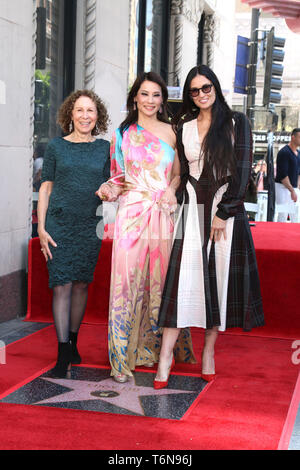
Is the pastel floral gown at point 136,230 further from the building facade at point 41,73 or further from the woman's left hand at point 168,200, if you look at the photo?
the building facade at point 41,73

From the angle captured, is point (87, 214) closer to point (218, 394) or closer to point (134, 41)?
point (218, 394)

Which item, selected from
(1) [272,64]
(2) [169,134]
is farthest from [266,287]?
(1) [272,64]

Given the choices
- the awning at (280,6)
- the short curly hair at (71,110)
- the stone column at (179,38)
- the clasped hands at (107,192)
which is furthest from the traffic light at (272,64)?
the clasped hands at (107,192)

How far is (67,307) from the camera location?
4.12 meters

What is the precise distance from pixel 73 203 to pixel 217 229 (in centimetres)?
93

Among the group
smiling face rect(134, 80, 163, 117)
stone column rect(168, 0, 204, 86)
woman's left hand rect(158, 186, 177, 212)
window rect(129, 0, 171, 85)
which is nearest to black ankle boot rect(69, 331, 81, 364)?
woman's left hand rect(158, 186, 177, 212)

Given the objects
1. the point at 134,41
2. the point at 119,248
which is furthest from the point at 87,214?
the point at 134,41

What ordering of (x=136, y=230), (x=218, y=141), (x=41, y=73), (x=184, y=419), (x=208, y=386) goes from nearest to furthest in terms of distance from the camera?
(x=184, y=419)
(x=218, y=141)
(x=208, y=386)
(x=136, y=230)
(x=41, y=73)

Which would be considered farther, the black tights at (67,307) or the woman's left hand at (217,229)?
the black tights at (67,307)

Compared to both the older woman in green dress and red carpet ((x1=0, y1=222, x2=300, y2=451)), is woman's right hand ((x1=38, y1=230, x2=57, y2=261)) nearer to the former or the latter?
the older woman in green dress

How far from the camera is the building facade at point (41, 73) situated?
5.36 meters

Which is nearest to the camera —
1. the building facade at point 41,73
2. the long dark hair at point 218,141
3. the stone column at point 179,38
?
the long dark hair at point 218,141

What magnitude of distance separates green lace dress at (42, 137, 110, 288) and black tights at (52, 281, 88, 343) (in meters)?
0.08

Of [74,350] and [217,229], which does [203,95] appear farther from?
[74,350]
